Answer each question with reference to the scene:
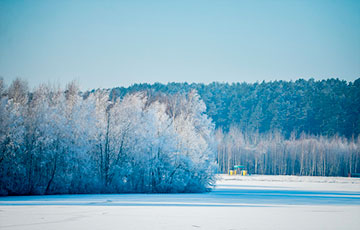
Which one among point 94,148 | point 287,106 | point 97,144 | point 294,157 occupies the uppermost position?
point 287,106

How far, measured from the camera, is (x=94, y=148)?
37.8 metres

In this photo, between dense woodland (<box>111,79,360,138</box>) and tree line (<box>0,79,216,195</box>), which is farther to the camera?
dense woodland (<box>111,79,360,138</box>)

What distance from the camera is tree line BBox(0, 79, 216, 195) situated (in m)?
31.8

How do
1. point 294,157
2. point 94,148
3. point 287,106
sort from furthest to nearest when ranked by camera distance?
point 287,106, point 294,157, point 94,148

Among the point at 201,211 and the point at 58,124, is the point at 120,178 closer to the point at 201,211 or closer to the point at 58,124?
the point at 58,124

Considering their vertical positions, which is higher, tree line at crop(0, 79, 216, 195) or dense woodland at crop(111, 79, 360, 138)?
dense woodland at crop(111, 79, 360, 138)

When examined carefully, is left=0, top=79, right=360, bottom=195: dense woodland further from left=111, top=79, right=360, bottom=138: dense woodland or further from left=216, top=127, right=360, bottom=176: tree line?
left=111, top=79, right=360, bottom=138: dense woodland

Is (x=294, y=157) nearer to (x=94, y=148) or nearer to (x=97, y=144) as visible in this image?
(x=97, y=144)

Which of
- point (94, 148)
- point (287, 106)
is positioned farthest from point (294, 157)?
point (94, 148)

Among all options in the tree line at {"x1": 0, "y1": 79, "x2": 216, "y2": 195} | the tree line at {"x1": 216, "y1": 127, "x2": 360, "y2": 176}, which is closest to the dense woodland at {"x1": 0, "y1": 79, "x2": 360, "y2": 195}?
the tree line at {"x1": 0, "y1": 79, "x2": 216, "y2": 195}

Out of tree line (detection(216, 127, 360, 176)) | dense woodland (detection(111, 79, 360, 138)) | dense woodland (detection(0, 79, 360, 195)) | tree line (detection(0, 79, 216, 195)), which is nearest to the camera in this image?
tree line (detection(0, 79, 216, 195))

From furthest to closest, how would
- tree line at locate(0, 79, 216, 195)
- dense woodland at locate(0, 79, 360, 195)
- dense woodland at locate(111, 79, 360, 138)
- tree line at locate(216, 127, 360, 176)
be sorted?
dense woodland at locate(111, 79, 360, 138)
tree line at locate(216, 127, 360, 176)
dense woodland at locate(0, 79, 360, 195)
tree line at locate(0, 79, 216, 195)

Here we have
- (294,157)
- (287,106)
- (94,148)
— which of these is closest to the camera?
(94,148)

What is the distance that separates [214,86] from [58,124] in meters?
124
